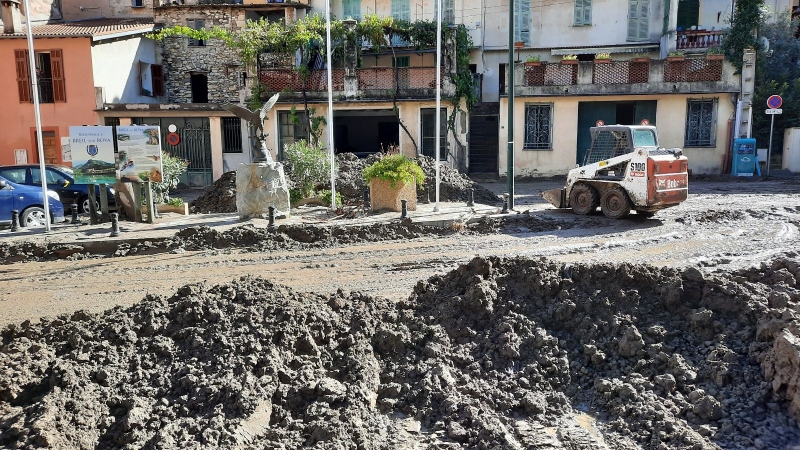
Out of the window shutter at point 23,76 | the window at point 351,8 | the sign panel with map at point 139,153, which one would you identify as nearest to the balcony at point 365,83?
the window at point 351,8

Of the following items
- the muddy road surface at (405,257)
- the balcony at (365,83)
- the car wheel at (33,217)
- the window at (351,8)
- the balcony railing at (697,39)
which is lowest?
the muddy road surface at (405,257)

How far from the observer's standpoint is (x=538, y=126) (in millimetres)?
24688

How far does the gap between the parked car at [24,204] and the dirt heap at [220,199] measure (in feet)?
11.5

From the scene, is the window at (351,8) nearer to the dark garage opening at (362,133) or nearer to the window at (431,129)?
the dark garage opening at (362,133)

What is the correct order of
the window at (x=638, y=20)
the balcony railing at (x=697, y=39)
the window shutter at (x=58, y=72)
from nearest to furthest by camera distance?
the window shutter at (x=58, y=72) → the balcony railing at (x=697, y=39) → the window at (x=638, y=20)

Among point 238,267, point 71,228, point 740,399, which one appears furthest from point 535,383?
point 71,228

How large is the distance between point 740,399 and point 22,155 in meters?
25.8

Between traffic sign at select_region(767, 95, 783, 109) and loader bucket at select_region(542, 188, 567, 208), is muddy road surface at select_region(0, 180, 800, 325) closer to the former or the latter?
loader bucket at select_region(542, 188, 567, 208)

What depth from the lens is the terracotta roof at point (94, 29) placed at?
23.7m

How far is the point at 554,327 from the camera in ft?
21.7

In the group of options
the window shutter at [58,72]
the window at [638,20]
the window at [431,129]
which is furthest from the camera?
the window at [638,20]

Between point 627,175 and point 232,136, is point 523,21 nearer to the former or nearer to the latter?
point 232,136

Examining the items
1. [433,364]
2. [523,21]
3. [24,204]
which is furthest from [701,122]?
[24,204]

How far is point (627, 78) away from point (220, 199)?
1593 cm
